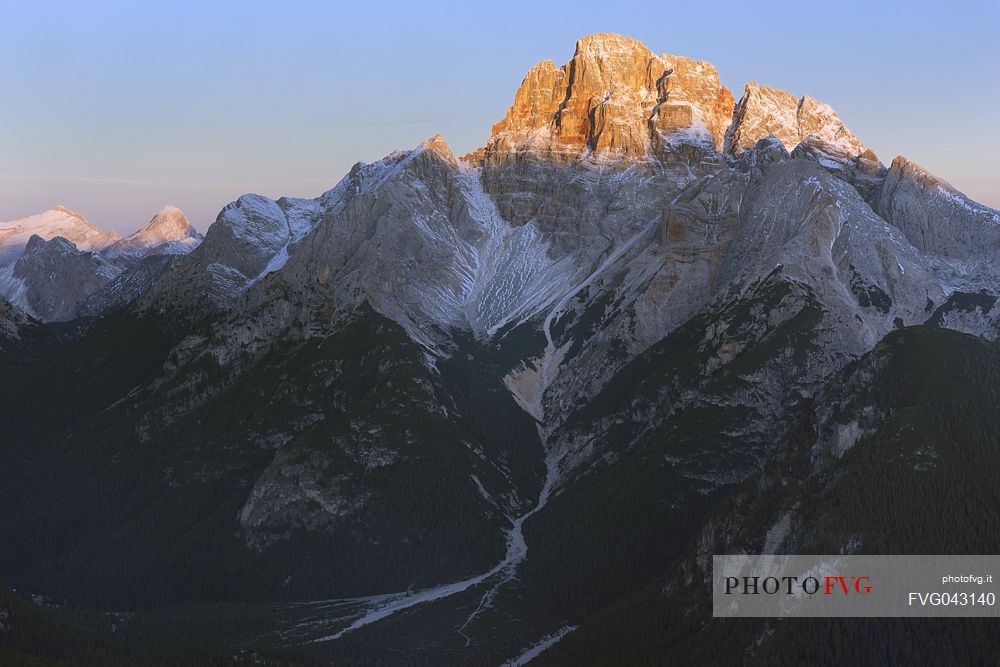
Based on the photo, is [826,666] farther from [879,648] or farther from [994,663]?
[994,663]

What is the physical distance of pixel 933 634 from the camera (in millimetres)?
198625

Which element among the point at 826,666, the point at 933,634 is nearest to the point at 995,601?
the point at 933,634

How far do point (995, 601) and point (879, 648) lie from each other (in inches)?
745

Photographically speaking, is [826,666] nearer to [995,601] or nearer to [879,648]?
[879,648]

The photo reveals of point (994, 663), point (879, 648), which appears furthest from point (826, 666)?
point (994, 663)

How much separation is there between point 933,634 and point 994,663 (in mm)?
11698

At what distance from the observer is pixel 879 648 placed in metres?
200

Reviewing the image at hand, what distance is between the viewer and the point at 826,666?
200m

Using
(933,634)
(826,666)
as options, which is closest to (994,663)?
(933,634)

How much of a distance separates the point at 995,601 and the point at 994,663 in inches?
541

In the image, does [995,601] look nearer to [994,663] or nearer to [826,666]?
[994,663]

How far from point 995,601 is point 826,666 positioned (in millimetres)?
27367

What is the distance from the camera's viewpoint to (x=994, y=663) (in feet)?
618

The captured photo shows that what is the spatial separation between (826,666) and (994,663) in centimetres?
2430
